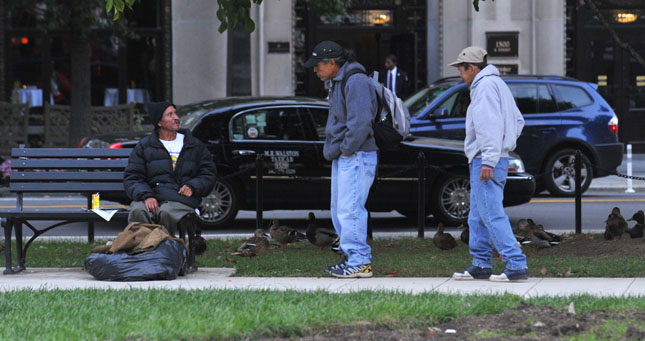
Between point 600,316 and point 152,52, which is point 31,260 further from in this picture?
point 152,52

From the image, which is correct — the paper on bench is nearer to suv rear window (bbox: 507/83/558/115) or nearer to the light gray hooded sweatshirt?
the light gray hooded sweatshirt

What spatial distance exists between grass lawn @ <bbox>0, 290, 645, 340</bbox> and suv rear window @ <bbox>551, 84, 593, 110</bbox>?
10.3 meters

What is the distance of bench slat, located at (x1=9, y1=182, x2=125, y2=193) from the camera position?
9977 millimetres

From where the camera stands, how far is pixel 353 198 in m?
8.92

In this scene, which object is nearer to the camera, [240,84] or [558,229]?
[558,229]

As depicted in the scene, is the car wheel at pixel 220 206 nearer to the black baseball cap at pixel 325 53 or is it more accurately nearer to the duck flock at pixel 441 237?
the duck flock at pixel 441 237

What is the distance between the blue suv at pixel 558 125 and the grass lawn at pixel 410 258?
5.25 m

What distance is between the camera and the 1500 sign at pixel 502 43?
25.1 metres

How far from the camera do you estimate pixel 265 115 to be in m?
13.6

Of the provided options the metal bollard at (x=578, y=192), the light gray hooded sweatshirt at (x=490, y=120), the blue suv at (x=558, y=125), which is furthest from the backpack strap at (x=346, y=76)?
the blue suv at (x=558, y=125)

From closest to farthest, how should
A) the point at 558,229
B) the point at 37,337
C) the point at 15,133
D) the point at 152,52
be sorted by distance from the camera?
1. the point at 37,337
2. the point at 558,229
3. the point at 15,133
4. the point at 152,52

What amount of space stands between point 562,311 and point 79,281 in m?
3.90

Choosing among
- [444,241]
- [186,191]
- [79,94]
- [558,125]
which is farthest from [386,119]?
[79,94]

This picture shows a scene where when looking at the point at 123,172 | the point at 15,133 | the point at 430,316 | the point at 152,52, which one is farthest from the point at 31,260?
the point at 152,52
